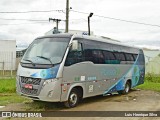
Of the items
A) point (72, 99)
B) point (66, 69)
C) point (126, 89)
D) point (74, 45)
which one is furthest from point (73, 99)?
point (126, 89)

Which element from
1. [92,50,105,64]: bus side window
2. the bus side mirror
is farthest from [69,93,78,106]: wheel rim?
[92,50,105,64]: bus side window

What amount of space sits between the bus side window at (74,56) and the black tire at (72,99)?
115 cm

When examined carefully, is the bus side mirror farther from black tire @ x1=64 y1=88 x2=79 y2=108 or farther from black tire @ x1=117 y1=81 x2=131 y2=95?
black tire @ x1=117 y1=81 x2=131 y2=95

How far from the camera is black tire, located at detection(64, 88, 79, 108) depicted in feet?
33.3

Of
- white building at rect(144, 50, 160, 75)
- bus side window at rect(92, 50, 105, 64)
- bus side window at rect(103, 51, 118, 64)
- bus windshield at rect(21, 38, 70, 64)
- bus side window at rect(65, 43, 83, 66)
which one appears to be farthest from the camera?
white building at rect(144, 50, 160, 75)

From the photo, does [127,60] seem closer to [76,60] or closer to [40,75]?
[76,60]

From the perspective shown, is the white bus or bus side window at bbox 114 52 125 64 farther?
bus side window at bbox 114 52 125 64

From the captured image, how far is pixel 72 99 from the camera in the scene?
1037cm

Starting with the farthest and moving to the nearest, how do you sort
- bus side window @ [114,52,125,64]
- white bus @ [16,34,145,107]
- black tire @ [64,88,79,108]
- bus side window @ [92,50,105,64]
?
bus side window @ [114,52,125,64], bus side window @ [92,50,105,64], black tire @ [64,88,79,108], white bus @ [16,34,145,107]

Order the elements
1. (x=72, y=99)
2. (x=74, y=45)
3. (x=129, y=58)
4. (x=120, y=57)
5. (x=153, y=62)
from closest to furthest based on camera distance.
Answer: (x=74, y=45), (x=72, y=99), (x=120, y=57), (x=129, y=58), (x=153, y=62)

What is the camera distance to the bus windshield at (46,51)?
9.73m

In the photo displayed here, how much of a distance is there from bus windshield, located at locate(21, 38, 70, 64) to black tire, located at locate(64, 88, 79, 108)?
5.07 ft

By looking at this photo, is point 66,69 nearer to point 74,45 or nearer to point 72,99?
point 74,45

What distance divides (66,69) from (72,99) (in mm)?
1356
